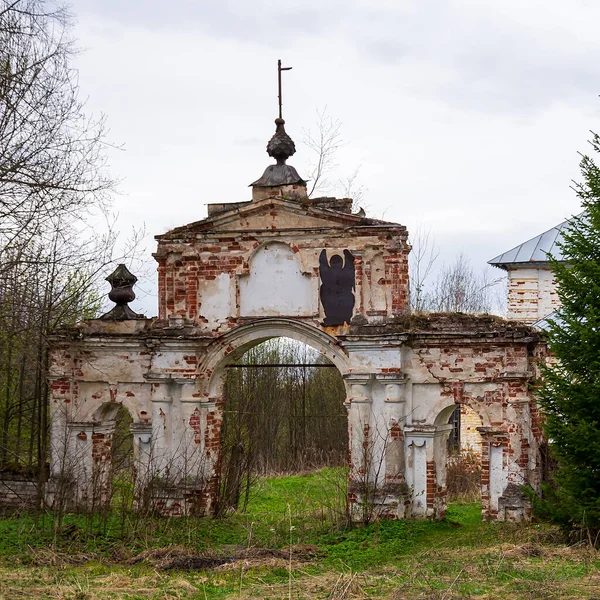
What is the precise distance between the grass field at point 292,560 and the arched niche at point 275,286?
2.98 m

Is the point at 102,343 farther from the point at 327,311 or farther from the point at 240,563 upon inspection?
the point at 240,563

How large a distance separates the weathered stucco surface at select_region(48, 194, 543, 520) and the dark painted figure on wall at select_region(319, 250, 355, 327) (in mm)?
89

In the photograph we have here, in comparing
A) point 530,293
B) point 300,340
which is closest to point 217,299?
point 300,340

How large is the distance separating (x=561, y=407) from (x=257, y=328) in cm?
463

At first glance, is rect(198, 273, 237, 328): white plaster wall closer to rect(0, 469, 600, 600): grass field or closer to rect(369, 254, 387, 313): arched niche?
rect(369, 254, 387, 313): arched niche

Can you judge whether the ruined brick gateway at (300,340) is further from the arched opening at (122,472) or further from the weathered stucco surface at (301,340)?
the arched opening at (122,472)

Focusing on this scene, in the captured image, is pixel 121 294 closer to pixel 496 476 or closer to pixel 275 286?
pixel 275 286

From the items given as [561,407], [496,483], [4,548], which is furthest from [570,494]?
[4,548]

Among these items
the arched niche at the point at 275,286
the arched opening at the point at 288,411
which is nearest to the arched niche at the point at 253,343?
the arched niche at the point at 275,286

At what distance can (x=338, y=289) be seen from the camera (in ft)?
46.0

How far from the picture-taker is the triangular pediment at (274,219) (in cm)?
1399

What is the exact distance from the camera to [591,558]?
1051 cm

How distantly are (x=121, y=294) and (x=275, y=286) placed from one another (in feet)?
8.40

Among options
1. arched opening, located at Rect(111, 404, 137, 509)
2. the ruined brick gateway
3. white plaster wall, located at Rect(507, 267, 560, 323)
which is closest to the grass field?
arched opening, located at Rect(111, 404, 137, 509)
